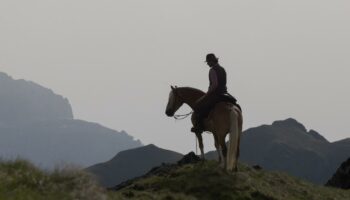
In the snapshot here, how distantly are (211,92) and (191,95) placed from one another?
1.88 m

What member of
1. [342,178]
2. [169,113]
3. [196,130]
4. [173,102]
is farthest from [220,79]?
[342,178]

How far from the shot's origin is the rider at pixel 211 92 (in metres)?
21.2

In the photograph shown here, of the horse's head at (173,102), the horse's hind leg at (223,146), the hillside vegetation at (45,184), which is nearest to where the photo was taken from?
the hillside vegetation at (45,184)

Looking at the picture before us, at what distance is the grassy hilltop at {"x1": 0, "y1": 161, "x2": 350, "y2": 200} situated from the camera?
12586 mm

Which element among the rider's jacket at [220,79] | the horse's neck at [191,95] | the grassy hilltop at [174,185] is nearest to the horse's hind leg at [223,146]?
the grassy hilltop at [174,185]

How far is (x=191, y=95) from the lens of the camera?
22984 mm

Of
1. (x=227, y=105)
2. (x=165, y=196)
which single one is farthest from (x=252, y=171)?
(x=165, y=196)

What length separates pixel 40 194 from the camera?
484 inches

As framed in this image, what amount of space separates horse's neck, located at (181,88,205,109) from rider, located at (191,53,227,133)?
107cm

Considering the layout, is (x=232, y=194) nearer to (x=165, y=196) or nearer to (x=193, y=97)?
(x=165, y=196)

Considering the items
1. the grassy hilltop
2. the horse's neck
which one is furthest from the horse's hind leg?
Result: the horse's neck

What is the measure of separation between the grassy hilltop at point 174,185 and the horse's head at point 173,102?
270cm

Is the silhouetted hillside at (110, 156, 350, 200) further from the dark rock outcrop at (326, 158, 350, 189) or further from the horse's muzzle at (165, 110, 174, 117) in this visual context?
the dark rock outcrop at (326, 158, 350, 189)

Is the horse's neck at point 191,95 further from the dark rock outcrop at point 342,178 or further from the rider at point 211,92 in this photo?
the dark rock outcrop at point 342,178
